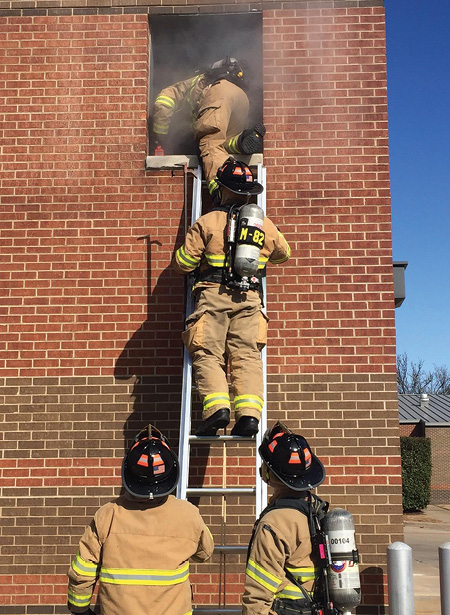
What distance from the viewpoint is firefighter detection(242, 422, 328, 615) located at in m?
3.24

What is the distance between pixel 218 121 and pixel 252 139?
347 millimetres

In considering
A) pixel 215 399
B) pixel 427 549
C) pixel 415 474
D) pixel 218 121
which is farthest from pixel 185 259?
pixel 415 474

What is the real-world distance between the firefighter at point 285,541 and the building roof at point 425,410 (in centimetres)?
2508

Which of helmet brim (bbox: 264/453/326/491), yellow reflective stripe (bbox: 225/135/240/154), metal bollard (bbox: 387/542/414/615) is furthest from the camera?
yellow reflective stripe (bbox: 225/135/240/154)

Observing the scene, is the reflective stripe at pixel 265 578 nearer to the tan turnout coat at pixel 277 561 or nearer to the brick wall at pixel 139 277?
the tan turnout coat at pixel 277 561

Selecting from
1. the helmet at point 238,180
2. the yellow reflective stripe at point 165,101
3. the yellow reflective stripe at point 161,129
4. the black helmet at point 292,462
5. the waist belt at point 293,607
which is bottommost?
the waist belt at point 293,607

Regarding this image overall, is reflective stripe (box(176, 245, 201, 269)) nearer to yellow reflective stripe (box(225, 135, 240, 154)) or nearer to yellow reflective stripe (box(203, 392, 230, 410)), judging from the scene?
yellow reflective stripe (box(203, 392, 230, 410))

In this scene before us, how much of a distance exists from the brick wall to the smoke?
0.40m

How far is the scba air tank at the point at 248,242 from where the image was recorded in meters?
4.93

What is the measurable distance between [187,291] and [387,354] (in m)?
1.75

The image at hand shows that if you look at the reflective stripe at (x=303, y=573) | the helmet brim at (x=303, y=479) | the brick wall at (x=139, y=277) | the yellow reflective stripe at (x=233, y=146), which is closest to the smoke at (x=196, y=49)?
the brick wall at (x=139, y=277)

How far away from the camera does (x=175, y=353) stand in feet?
20.3

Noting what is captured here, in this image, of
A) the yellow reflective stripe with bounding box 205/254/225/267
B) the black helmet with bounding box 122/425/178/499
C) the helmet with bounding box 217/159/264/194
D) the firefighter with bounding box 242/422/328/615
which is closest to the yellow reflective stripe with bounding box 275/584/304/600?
the firefighter with bounding box 242/422/328/615

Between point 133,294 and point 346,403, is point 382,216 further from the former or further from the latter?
point 133,294
